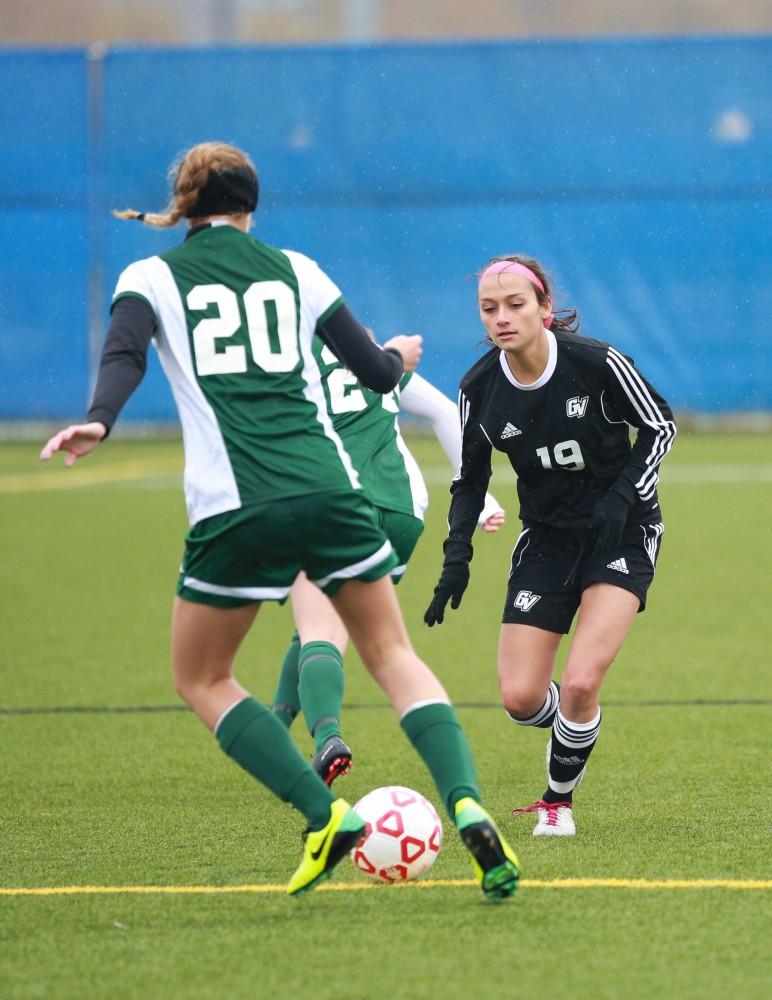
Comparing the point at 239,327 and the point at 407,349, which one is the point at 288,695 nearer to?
the point at 407,349

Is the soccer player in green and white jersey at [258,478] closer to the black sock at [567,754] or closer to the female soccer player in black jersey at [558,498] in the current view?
the female soccer player in black jersey at [558,498]

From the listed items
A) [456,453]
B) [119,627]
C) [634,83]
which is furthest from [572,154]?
[456,453]

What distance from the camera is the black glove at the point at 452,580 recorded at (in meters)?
4.98

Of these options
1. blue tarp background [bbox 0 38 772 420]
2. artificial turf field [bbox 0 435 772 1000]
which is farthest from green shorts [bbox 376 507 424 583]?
blue tarp background [bbox 0 38 772 420]

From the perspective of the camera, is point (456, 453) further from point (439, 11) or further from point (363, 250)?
point (439, 11)

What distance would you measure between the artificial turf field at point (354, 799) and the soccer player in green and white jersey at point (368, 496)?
0.39 m

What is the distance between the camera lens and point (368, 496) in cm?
564

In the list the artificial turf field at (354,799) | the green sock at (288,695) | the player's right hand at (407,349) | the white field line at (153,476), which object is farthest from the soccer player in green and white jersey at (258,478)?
the white field line at (153,476)

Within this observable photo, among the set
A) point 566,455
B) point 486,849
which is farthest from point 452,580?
point 486,849

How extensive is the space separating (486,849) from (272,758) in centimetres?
55

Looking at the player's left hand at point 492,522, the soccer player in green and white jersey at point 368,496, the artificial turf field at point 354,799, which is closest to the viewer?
the artificial turf field at point 354,799

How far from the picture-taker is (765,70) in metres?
19.7

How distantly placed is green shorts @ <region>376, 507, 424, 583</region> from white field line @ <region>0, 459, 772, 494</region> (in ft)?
33.4

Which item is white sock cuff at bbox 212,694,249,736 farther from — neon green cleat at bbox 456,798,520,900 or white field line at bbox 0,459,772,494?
white field line at bbox 0,459,772,494
